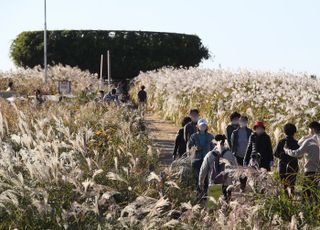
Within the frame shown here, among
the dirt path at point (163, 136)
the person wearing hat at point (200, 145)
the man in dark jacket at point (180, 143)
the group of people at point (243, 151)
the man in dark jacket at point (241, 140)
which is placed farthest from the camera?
the dirt path at point (163, 136)

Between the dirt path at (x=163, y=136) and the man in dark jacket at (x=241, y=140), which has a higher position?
the man in dark jacket at (x=241, y=140)

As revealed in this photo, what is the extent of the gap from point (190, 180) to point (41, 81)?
77.8 feet

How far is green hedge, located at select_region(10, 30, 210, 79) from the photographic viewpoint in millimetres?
45656

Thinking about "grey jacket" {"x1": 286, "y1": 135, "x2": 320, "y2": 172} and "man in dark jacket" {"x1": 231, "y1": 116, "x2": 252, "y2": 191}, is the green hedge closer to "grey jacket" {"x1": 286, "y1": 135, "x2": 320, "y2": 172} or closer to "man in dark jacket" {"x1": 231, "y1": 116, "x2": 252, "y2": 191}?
"man in dark jacket" {"x1": 231, "y1": 116, "x2": 252, "y2": 191}

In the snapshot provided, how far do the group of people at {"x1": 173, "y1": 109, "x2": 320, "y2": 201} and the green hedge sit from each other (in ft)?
112

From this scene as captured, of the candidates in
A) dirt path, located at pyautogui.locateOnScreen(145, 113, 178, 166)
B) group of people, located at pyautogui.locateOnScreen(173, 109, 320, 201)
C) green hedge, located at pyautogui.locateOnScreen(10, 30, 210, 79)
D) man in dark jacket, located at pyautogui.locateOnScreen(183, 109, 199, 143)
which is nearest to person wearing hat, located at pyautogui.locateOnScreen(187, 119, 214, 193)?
group of people, located at pyautogui.locateOnScreen(173, 109, 320, 201)

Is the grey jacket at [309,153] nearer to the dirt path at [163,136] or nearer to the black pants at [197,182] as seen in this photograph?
the black pants at [197,182]

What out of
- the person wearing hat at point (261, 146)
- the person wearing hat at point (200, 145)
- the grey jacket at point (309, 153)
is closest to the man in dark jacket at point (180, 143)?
the person wearing hat at point (200, 145)

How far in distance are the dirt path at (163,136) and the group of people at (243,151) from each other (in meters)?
2.62

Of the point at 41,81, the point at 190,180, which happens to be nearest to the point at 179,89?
the point at 41,81

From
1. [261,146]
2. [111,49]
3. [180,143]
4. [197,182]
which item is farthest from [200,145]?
[111,49]

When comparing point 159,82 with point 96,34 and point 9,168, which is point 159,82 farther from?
point 9,168

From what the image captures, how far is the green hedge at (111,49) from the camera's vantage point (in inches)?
1797

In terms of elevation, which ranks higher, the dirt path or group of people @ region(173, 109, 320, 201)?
group of people @ region(173, 109, 320, 201)
